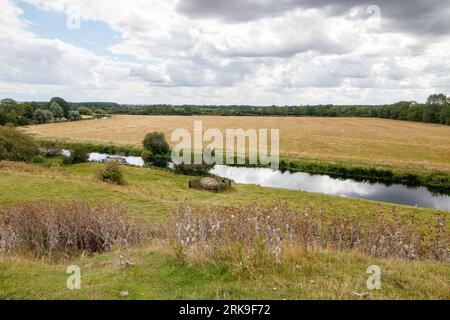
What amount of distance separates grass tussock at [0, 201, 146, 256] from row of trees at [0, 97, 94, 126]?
9160 centimetres

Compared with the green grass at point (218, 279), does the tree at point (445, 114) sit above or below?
above

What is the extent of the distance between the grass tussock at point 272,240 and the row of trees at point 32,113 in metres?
97.5

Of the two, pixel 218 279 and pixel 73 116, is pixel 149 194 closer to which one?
pixel 218 279

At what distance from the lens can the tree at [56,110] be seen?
115 m

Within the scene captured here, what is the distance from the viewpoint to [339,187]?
1516 inches

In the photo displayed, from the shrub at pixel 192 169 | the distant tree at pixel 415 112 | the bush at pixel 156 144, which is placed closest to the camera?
the shrub at pixel 192 169

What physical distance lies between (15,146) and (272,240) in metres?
44.2

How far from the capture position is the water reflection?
1336 inches

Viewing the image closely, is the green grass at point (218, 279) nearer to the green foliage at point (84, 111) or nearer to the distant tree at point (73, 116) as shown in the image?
the distant tree at point (73, 116)

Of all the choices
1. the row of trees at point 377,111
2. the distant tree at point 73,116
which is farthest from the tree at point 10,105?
the row of trees at point 377,111

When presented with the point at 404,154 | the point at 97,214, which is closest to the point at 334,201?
the point at 97,214

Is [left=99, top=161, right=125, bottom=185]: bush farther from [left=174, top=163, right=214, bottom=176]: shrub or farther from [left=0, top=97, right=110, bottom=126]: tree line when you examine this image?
[left=0, top=97, right=110, bottom=126]: tree line

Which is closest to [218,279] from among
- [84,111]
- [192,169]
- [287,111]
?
[192,169]
